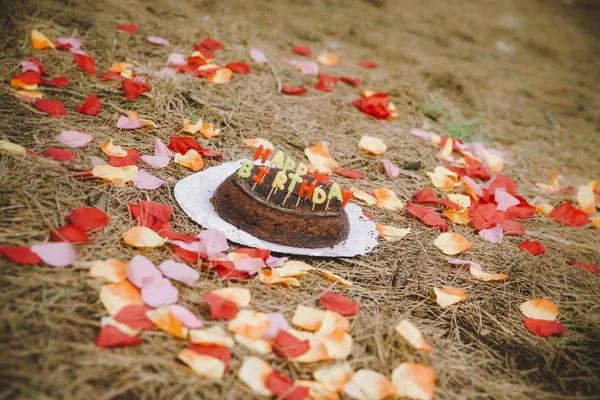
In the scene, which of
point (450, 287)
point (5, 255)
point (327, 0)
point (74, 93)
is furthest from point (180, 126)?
point (327, 0)

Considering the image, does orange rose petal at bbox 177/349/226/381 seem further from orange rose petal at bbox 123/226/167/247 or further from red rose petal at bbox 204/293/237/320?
orange rose petal at bbox 123/226/167/247

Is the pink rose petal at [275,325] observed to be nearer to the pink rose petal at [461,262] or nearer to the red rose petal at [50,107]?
the pink rose petal at [461,262]

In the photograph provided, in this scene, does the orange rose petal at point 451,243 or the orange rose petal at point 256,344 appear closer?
the orange rose petal at point 256,344

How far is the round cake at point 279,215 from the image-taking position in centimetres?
186

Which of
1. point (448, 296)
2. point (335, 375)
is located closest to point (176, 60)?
point (448, 296)

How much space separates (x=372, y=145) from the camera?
110 inches

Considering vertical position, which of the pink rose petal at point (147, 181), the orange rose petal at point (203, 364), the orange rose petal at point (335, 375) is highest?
the pink rose petal at point (147, 181)

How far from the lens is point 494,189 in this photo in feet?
8.76

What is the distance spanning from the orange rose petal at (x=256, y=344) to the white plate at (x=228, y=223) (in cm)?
43

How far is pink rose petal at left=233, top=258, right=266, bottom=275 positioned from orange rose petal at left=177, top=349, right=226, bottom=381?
394mm

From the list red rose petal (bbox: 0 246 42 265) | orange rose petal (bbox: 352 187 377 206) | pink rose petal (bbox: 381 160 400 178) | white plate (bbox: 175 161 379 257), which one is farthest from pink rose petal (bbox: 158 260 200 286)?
pink rose petal (bbox: 381 160 400 178)

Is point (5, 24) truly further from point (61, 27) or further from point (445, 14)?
point (445, 14)

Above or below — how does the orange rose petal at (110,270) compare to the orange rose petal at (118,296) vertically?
above

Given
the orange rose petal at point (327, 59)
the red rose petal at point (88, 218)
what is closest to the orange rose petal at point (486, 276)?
the red rose petal at point (88, 218)
